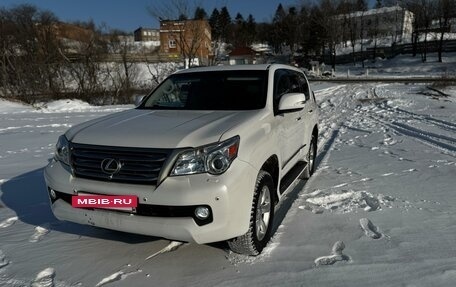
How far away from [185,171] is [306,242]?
151 cm

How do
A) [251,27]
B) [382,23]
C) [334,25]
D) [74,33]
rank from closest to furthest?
[74,33]
[334,25]
[382,23]
[251,27]

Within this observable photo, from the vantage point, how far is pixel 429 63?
47125 millimetres

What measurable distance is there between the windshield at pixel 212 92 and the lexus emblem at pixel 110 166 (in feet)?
4.67

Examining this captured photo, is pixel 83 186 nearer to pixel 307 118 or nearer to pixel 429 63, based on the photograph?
pixel 307 118

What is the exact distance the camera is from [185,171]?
3168mm

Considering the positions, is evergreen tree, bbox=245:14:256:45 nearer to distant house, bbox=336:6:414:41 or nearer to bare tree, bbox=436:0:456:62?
distant house, bbox=336:6:414:41


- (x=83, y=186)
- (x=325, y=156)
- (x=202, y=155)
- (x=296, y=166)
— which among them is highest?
(x=202, y=155)

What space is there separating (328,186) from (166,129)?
9.86ft

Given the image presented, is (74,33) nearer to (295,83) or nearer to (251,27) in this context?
(295,83)

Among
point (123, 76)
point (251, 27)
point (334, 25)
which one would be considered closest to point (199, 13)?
point (123, 76)

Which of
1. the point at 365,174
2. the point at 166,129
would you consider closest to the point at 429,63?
the point at 365,174

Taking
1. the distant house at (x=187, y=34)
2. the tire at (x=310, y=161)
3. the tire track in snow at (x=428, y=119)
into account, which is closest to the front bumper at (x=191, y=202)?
the tire at (x=310, y=161)

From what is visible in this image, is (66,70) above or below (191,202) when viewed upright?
above

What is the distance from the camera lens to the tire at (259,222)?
11.4ft
